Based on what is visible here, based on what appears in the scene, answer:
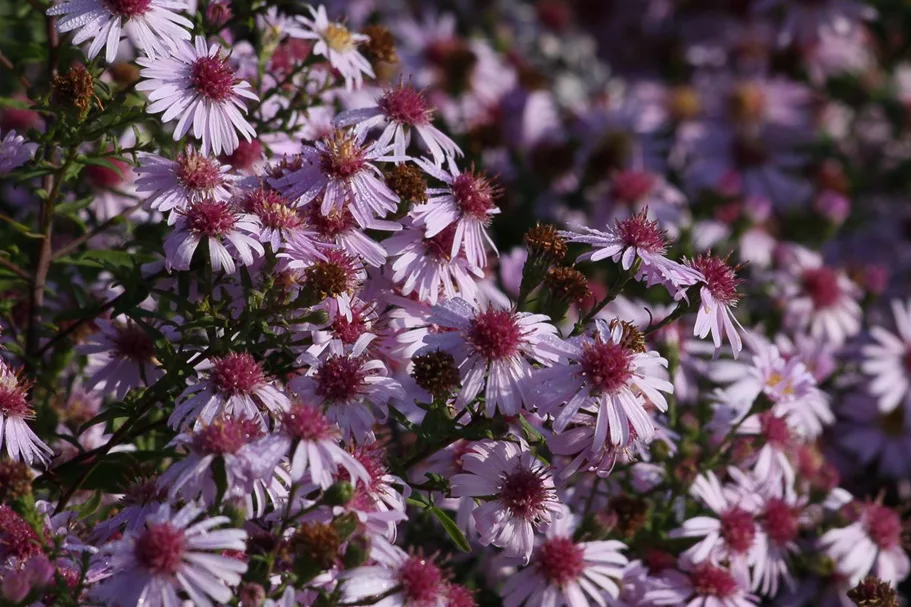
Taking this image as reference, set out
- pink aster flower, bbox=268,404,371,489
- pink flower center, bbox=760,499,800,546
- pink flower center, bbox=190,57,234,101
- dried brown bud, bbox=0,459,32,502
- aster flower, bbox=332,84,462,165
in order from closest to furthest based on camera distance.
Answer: pink aster flower, bbox=268,404,371,489
dried brown bud, bbox=0,459,32,502
pink flower center, bbox=190,57,234,101
aster flower, bbox=332,84,462,165
pink flower center, bbox=760,499,800,546

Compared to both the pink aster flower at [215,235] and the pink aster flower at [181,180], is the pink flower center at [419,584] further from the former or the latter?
the pink aster flower at [181,180]

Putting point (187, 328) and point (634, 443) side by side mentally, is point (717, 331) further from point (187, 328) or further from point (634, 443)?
point (187, 328)

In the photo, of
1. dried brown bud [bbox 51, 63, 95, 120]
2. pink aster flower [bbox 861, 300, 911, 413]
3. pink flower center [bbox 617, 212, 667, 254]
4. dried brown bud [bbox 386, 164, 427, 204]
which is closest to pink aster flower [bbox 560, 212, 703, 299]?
pink flower center [bbox 617, 212, 667, 254]

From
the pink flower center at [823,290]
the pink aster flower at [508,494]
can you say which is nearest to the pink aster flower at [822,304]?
the pink flower center at [823,290]

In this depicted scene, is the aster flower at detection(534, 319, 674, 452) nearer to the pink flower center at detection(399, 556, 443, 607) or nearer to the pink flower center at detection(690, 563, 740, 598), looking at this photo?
the pink flower center at detection(399, 556, 443, 607)

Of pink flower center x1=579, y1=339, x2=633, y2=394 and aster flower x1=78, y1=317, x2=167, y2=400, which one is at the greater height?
pink flower center x1=579, y1=339, x2=633, y2=394

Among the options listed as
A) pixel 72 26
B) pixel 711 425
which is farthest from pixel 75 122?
pixel 711 425

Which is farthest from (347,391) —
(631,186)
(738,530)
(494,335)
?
(631,186)

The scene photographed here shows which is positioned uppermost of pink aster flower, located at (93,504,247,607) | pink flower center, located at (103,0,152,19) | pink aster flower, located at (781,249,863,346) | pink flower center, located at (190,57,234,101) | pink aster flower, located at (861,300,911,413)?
pink aster flower, located at (781,249,863,346)
